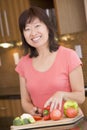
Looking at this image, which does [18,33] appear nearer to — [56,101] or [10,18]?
[10,18]

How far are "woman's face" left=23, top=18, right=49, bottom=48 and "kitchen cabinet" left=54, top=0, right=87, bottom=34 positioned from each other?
1745 mm

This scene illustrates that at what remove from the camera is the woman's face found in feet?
5.68

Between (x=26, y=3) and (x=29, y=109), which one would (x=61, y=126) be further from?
(x=26, y=3)

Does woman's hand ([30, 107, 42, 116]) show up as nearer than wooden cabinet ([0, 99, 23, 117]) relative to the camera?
Yes

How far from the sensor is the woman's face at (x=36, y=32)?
1730 mm

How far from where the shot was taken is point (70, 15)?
3.52m

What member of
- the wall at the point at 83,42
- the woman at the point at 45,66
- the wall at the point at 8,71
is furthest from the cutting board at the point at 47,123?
the wall at the point at 8,71

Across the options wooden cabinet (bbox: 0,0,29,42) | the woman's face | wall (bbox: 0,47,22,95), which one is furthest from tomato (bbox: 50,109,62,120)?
wall (bbox: 0,47,22,95)

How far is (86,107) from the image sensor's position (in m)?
3.21

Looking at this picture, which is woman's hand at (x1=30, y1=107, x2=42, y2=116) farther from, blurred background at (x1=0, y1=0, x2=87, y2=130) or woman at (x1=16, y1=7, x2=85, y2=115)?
blurred background at (x1=0, y1=0, x2=87, y2=130)

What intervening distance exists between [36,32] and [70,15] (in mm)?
1864

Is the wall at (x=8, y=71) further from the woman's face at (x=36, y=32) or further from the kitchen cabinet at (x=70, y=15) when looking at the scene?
the woman's face at (x=36, y=32)

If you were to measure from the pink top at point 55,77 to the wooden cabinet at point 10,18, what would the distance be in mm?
2069

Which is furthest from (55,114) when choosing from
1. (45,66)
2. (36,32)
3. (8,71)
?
(8,71)
